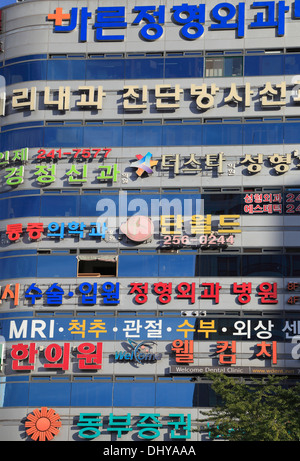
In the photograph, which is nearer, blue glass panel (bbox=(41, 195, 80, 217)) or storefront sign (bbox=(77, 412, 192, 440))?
storefront sign (bbox=(77, 412, 192, 440))

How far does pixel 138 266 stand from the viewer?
4794 centimetres

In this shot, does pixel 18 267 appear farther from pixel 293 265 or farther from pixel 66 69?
pixel 293 265

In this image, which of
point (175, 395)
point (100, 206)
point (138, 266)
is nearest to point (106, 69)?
point (100, 206)

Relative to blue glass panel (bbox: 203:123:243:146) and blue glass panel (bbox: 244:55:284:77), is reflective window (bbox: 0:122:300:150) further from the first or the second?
blue glass panel (bbox: 244:55:284:77)

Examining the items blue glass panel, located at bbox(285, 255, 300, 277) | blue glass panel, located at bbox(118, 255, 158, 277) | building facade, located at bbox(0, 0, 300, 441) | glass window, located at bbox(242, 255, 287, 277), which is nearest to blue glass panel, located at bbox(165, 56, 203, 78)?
building facade, located at bbox(0, 0, 300, 441)

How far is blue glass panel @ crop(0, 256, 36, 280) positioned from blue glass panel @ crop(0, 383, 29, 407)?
265 inches

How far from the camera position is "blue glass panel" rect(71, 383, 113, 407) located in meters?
46.2

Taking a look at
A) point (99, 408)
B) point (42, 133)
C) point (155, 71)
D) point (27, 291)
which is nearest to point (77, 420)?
point (99, 408)

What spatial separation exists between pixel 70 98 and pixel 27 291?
12.9m

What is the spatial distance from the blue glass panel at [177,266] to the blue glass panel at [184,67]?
11918 mm

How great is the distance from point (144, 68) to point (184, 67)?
2602mm

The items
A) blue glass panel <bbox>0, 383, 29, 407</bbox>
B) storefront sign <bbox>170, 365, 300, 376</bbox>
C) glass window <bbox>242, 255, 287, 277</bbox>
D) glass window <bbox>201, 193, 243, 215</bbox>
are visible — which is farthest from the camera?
glass window <bbox>201, 193, 243, 215</bbox>
